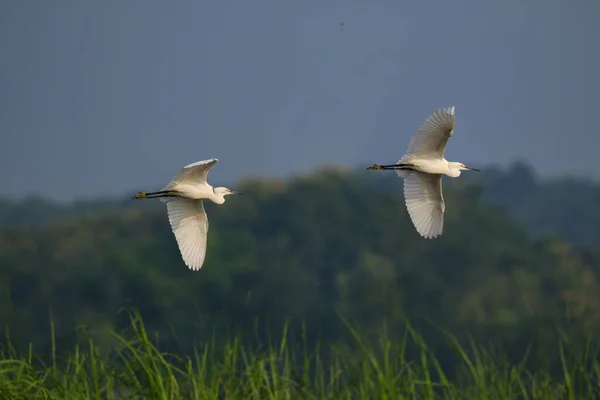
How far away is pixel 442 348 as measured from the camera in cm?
3900

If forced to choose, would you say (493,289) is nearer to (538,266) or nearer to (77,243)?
(538,266)

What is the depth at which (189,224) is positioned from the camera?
8.41 meters

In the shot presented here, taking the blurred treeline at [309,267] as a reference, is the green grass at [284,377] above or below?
above

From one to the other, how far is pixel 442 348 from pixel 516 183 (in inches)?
1784

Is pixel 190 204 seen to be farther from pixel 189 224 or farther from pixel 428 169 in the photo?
pixel 428 169

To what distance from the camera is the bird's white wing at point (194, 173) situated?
7.19 metres

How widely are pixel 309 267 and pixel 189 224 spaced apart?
42.1m

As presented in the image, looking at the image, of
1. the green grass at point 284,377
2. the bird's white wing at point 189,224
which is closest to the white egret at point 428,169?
the bird's white wing at point 189,224

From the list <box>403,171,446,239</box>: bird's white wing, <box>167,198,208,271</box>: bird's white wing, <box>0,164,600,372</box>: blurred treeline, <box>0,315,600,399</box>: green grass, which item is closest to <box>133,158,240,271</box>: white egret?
<box>167,198,208,271</box>: bird's white wing

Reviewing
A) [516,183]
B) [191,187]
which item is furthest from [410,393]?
[516,183]

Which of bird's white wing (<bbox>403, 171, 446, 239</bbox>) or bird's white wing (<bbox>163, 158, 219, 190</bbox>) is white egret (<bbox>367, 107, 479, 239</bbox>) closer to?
bird's white wing (<bbox>403, 171, 446, 239</bbox>)

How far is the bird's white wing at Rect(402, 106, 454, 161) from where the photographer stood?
7859 millimetres

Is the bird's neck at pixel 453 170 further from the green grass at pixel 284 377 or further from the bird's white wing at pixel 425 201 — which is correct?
the green grass at pixel 284 377

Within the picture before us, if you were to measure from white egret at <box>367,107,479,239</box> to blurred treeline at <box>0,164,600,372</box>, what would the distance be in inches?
1075
